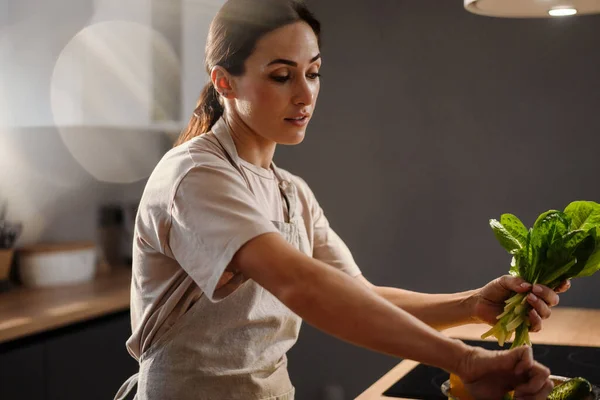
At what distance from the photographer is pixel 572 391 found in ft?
4.26

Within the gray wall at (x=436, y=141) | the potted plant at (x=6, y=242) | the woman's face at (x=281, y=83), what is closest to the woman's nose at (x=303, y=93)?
the woman's face at (x=281, y=83)

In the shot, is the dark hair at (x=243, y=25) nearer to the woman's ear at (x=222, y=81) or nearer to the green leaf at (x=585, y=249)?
the woman's ear at (x=222, y=81)

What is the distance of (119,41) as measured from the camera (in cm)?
288

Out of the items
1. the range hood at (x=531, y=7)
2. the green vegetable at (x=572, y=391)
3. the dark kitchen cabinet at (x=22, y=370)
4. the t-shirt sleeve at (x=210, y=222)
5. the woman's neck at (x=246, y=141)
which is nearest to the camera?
the t-shirt sleeve at (x=210, y=222)

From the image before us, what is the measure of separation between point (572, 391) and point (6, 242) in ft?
5.56

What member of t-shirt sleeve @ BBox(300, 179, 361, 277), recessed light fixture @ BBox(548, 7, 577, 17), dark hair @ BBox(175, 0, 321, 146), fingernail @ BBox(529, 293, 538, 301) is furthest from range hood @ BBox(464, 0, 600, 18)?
fingernail @ BBox(529, 293, 538, 301)

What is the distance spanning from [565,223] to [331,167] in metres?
1.72

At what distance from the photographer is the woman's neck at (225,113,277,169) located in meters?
1.52

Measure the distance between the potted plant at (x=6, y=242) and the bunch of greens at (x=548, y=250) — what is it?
4.86 ft

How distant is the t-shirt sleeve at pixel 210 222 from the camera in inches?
46.1

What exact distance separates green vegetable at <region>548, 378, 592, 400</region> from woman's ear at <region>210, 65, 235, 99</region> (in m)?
0.77

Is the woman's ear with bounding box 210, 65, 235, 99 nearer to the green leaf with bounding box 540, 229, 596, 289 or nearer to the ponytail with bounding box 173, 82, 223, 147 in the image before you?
the ponytail with bounding box 173, 82, 223, 147

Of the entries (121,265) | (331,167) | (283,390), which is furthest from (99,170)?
(283,390)

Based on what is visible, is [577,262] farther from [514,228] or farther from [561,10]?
[561,10]
